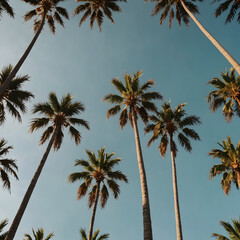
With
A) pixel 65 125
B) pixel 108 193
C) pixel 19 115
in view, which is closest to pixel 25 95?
pixel 19 115

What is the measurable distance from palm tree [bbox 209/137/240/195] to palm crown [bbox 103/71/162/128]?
7.51m

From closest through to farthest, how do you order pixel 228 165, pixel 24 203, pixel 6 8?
pixel 24 203 < pixel 6 8 < pixel 228 165

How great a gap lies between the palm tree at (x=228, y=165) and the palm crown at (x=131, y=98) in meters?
7.51

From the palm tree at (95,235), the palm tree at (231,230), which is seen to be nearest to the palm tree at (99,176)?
the palm tree at (95,235)

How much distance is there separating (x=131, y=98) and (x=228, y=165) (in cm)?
1052

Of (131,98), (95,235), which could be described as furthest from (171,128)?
A: (95,235)

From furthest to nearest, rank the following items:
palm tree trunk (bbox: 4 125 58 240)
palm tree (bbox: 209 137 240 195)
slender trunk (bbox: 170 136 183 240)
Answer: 1. palm tree (bbox: 209 137 240 195)
2. slender trunk (bbox: 170 136 183 240)
3. palm tree trunk (bbox: 4 125 58 240)

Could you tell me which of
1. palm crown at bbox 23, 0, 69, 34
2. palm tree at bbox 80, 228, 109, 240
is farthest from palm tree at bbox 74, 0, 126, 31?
palm tree at bbox 80, 228, 109, 240

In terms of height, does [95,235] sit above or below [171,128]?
below

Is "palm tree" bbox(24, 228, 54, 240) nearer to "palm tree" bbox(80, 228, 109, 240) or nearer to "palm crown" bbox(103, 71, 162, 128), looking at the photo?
"palm tree" bbox(80, 228, 109, 240)

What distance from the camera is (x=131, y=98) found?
658 inches

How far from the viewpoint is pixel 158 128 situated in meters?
17.6

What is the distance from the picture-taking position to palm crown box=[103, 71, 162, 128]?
1677 cm

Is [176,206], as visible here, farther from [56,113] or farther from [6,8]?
[6,8]
